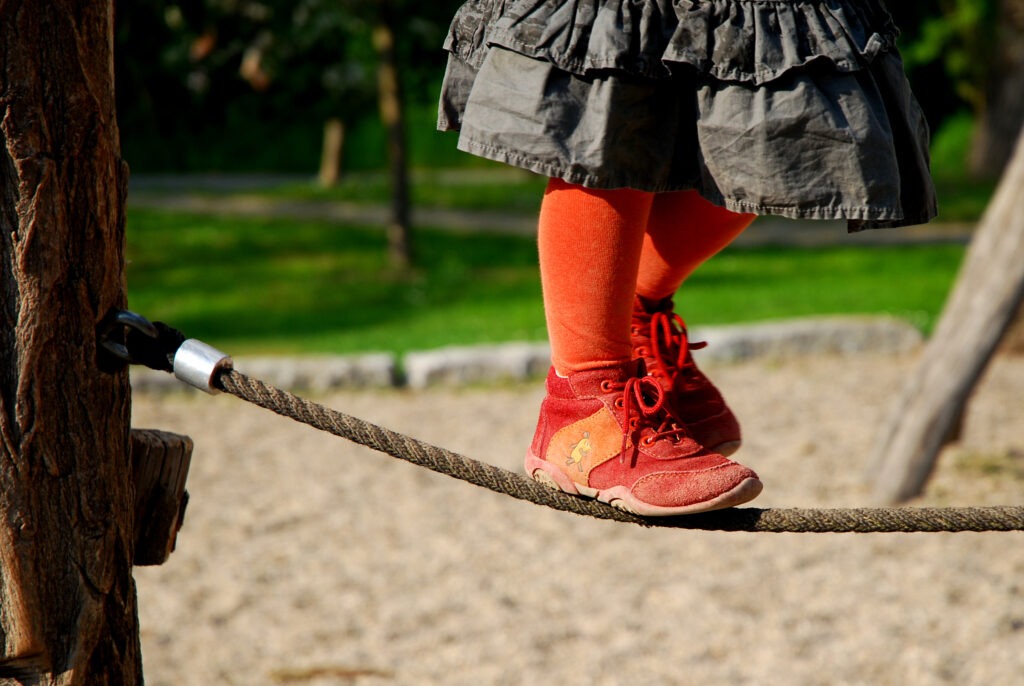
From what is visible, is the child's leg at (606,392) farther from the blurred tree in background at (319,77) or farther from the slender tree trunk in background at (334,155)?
the slender tree trunk in background at (334,155)

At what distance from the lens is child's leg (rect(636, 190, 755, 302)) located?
1734mm

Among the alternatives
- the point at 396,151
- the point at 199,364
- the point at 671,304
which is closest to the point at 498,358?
the point at 396,151

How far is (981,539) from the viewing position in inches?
162

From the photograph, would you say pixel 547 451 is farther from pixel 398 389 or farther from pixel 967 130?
pixel 967 130

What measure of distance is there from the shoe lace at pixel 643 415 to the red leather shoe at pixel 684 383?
0.10 meters

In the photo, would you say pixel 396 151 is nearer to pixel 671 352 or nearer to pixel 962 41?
pixel 671 352

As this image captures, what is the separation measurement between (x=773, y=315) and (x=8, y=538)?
6.30 metres

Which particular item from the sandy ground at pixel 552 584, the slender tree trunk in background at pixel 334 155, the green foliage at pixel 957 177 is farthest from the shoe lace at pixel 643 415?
the slender tree trunk in background at pixel 334 155

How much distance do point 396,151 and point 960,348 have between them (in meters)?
5.96

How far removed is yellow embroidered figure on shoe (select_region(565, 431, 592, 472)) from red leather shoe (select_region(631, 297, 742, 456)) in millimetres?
193

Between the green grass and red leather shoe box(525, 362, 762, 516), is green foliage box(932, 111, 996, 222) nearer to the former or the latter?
the green grass

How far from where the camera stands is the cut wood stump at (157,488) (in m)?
1.65

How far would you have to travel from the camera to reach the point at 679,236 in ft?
5.78

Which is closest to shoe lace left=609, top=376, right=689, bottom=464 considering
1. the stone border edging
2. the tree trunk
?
the tree trunk
